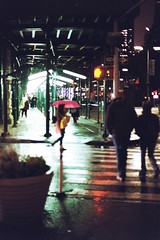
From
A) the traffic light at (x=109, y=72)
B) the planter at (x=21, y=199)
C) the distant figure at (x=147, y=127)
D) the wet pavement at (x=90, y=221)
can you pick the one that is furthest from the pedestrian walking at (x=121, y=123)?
the traffic light at (x=109, y=72)

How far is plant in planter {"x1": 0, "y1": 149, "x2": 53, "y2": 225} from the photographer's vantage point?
6355 millimetres

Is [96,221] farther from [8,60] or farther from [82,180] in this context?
[8,60]

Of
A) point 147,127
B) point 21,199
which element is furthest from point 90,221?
point 147,127

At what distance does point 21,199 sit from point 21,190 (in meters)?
0.14

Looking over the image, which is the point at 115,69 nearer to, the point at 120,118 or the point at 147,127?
the point at 147,127

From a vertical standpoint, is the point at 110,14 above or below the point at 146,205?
above

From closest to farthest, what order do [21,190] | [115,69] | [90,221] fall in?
[21,190], [90,221], [115,69]

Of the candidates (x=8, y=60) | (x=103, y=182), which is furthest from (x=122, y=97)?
(x=8, y=60)

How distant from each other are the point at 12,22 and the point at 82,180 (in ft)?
36.5

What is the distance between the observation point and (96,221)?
6.94 m

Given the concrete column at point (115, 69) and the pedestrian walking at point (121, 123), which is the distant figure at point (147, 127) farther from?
the concrete column at point (115, 69)

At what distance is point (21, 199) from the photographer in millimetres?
6406

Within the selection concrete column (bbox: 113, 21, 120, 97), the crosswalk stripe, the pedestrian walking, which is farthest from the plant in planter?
concrete column (bbox: 113, 21, 120, 97)

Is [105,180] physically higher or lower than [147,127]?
lower
